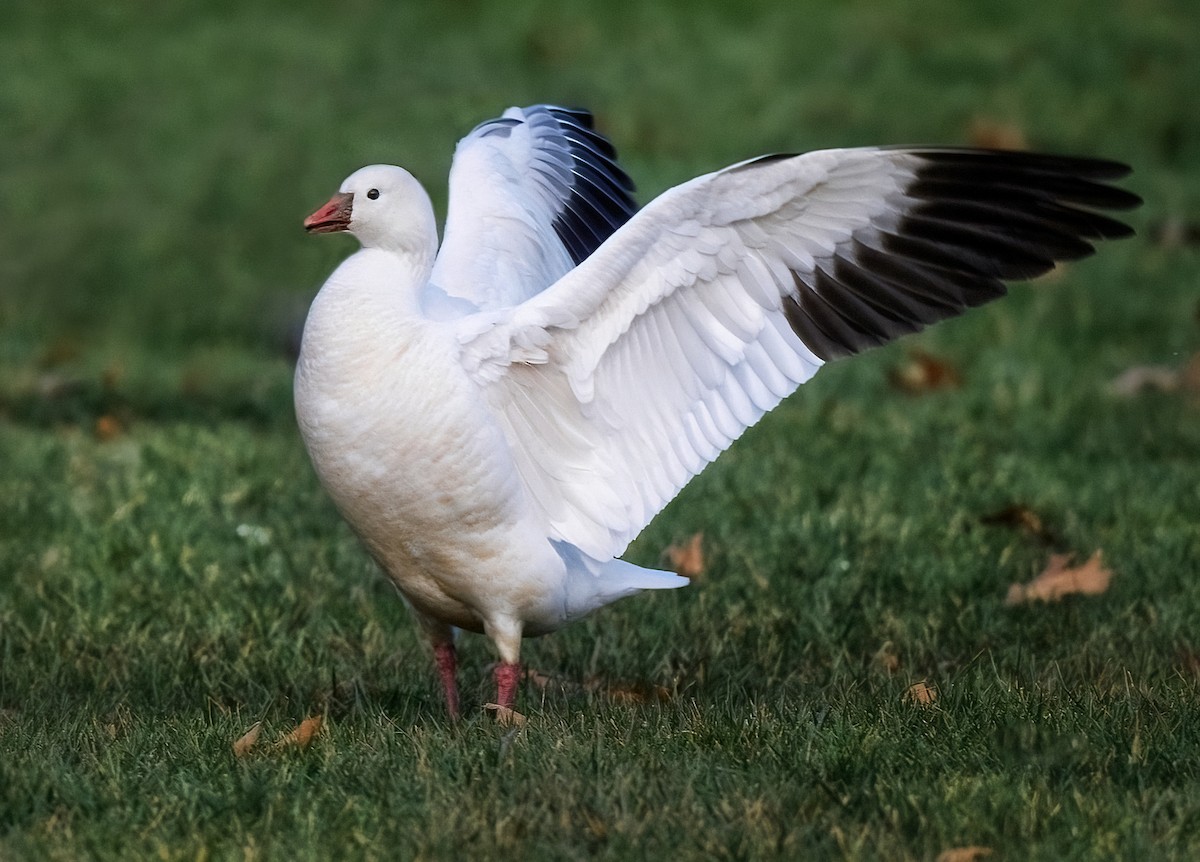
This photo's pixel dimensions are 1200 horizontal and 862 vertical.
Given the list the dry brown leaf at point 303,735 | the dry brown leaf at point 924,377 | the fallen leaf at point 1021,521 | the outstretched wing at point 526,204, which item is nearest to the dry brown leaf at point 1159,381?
the dry brown leaf at point 924,377

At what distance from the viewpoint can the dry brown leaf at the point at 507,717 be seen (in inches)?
161

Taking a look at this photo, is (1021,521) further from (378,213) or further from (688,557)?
(378,213)

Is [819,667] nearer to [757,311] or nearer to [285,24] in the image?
[757,311]

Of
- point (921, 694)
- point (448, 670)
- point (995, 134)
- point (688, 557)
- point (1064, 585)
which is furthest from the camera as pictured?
point (995, 134)

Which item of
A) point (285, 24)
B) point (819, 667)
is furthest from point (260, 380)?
point (285, 24)

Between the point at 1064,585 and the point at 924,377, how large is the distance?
2872 mm

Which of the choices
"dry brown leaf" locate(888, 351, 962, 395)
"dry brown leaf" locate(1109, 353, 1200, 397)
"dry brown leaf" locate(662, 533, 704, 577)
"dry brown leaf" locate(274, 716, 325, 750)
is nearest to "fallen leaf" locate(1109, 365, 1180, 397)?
"dry brown leaf" locate(1109, 353, 1200, 397)

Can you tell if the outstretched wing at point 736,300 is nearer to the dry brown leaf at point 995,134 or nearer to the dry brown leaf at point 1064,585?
the dry brown leaf at point 1064,585

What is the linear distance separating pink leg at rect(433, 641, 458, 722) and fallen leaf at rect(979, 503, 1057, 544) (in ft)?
7.27

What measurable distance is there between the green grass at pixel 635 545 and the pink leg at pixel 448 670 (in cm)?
6

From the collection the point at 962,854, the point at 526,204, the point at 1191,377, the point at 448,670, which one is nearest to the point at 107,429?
the point at 526,204

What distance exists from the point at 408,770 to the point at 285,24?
469 inches

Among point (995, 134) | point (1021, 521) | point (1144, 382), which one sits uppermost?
point (995, 134)

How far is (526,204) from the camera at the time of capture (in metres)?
5.52
